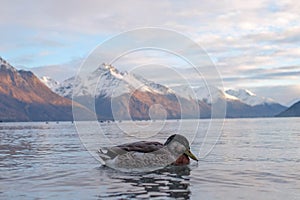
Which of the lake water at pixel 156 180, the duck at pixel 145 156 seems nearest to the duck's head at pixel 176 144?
the duck at pixel 145 156

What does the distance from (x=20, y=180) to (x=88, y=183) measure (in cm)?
287

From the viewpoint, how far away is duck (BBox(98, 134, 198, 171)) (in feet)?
63.2

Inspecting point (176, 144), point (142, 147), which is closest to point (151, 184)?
point (142, 147)

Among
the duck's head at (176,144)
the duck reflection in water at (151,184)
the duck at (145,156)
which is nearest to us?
the duck reflection in water at (151,184)

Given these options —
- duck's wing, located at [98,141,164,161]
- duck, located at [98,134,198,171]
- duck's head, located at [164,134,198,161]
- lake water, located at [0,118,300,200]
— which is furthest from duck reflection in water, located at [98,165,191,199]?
duck's head, located at [164,134,198,161]

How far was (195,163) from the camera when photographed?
21547 mm

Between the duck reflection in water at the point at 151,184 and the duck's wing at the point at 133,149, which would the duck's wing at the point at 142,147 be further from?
the duck reflection in water at the point at 151,184

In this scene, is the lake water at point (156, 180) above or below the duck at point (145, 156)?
below

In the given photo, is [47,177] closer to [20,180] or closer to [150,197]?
[20,180]

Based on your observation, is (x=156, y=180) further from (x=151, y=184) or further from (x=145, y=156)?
(x=145, y=156)

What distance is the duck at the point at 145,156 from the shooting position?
19266 millimetres

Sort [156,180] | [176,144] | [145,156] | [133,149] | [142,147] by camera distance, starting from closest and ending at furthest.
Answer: [156,180], [145,156], [133,149], [142,147], [176,144]

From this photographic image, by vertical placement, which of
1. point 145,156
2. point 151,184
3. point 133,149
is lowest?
point 151,184

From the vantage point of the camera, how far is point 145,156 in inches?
758
